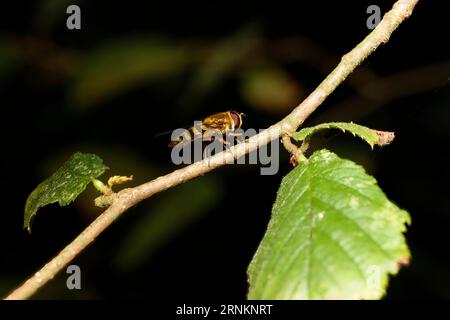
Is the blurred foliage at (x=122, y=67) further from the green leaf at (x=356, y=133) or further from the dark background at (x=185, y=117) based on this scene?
the green leaf at (x=356, y=133)

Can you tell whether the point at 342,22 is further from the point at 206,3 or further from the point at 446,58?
the point at 206,3

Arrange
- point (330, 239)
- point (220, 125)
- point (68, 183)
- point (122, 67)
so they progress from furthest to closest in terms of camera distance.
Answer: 1. point (122, 67)
2. point (220, 125)
3. point (68, 183)
4. point (330, 239)

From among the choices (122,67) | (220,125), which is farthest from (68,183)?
(122,67)

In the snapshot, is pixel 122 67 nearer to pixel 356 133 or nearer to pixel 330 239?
pixel 356 133

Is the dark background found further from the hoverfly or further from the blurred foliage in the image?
the hoverfly

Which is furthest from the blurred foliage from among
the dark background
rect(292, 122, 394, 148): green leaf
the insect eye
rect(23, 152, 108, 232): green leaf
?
rect(292, 122, 394, 148): green leaf

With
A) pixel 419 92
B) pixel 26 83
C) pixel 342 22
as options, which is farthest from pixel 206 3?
pixel 419 92
